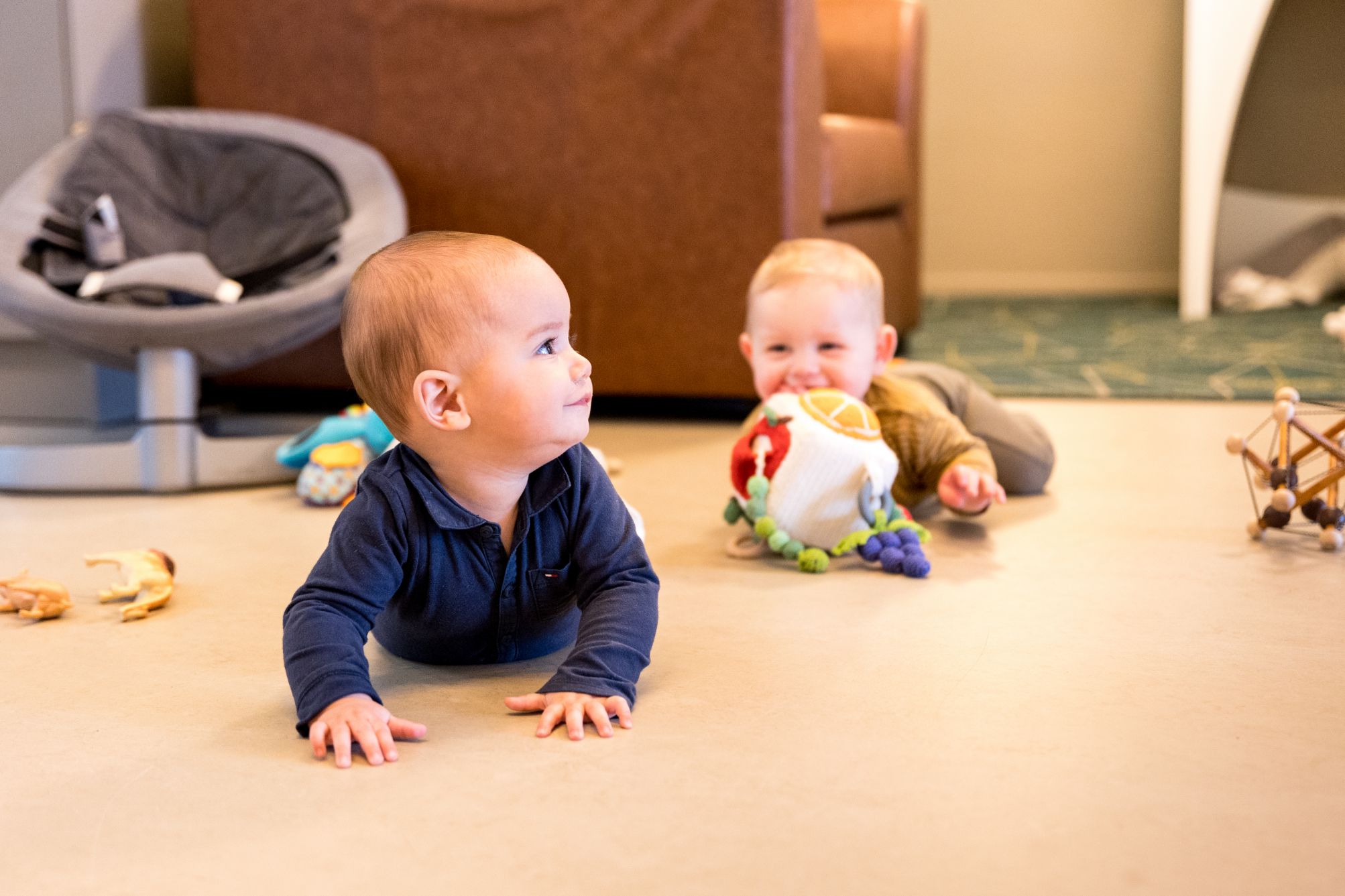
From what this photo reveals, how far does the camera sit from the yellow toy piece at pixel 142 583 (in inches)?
47.1

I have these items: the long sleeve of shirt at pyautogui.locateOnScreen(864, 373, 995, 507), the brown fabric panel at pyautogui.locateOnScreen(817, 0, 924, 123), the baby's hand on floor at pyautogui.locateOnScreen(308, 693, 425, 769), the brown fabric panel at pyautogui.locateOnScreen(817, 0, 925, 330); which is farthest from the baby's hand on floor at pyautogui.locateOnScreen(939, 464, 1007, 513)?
the brown fabric panel at pyautogui.locateOnScreen(817, 0, 924, 123)

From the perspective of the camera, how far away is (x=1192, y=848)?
0.71 m

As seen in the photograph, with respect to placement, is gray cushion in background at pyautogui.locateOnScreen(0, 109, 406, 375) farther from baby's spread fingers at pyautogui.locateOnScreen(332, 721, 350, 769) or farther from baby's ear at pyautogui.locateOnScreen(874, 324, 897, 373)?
baby's spread fingers at pyautogui.locateOnScreen(332, 721, 350, 769)

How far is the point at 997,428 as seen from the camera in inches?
65.1

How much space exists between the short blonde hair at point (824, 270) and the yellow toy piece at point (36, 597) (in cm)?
78

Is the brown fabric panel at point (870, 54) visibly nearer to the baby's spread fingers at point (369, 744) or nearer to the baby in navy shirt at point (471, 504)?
the baby in navy shirt at point (471, 504)

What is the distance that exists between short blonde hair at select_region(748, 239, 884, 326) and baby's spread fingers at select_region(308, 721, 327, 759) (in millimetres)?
772

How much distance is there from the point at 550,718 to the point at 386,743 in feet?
0.37

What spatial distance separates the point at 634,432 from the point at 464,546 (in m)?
1.20

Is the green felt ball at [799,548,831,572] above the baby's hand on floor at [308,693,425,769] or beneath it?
beneath

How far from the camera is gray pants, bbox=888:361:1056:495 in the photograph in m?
1.64

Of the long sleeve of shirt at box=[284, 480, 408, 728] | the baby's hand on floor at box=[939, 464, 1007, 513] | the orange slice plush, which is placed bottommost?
the baby's hand on floor at box=[939, 464, 1007, 513]

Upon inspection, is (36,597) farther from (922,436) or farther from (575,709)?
(922,436)

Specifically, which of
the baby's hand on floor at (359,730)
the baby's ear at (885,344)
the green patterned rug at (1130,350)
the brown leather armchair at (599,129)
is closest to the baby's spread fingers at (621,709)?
the baby's hand on floor at (359,730)
